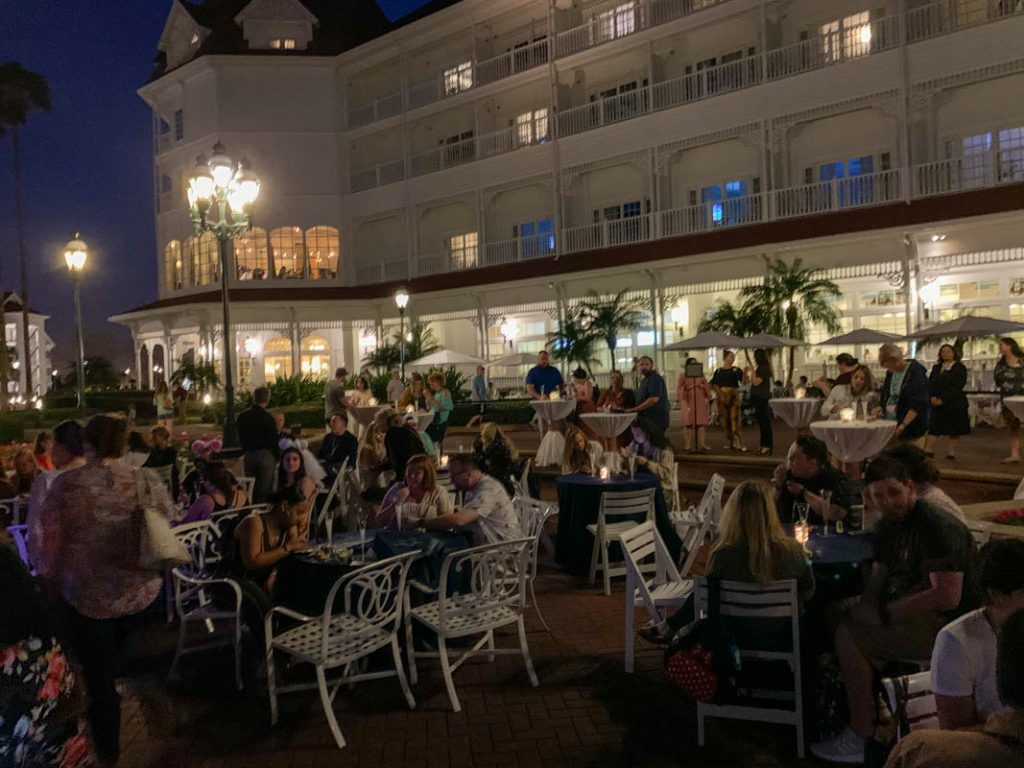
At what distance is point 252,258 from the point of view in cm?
3434

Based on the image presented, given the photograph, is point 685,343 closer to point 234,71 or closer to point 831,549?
point 831,549

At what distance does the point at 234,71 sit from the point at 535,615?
31.0 meters

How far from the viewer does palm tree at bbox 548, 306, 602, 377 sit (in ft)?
77.5

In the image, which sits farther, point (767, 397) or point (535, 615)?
point (767, 397)

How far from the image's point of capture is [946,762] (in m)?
2.15

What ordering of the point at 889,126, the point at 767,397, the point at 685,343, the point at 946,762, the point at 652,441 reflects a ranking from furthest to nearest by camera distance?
the point at 889,126
the point at 685,343
the point at 767,397
the point at 652,441
the point at 946,762

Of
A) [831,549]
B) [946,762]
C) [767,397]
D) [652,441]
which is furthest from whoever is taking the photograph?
[767,397]

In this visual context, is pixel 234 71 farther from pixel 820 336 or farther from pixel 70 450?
pixel 70 450

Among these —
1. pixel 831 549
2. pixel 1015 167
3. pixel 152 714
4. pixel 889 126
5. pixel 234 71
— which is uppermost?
pixel 234 71

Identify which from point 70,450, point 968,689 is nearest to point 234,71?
point 70,450

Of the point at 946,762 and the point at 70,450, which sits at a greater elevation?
the point at 70,450

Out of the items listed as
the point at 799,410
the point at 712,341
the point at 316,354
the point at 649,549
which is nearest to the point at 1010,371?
the point at 799,410

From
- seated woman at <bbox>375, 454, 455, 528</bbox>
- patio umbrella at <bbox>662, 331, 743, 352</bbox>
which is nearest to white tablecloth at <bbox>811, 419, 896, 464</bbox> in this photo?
seated woman at <bbox>375, 454, 455, 528</bbox>

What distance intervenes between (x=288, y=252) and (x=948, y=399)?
27000mm
